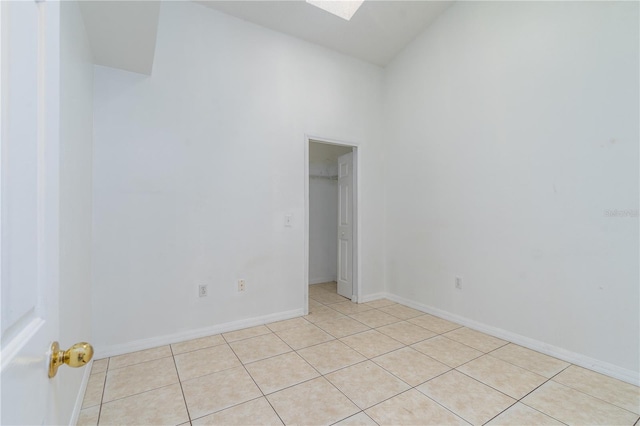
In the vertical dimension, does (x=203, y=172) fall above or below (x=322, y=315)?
above

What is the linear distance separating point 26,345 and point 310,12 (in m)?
3.45

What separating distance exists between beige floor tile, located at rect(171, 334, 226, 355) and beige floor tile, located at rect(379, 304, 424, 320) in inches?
74.5

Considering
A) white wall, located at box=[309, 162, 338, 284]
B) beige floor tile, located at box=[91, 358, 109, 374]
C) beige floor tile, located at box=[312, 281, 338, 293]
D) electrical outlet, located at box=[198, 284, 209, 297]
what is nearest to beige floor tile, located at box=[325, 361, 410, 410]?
electrical outlet, located at box=[198, 284, 209, 297]

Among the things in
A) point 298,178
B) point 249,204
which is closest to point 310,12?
point 298,178

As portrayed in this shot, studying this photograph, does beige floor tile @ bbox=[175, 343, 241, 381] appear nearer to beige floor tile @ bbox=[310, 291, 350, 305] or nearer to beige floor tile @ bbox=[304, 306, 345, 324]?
beige floor tile @ bbox=[304, 306, 345, 324]

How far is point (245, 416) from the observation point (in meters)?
1.64

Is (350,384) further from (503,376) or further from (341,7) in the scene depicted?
(341,7)

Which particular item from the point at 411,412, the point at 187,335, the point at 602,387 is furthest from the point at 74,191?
the point at 602,387

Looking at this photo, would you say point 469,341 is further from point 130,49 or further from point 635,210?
point 130,49

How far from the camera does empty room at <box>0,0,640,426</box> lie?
5.89ft

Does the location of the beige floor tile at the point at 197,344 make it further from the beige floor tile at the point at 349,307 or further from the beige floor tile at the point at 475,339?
the beige floor tile at the point at 475,339

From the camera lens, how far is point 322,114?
346 centimetres

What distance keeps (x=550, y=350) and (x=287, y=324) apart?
235 centimetres

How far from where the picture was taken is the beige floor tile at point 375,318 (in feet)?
10.00
